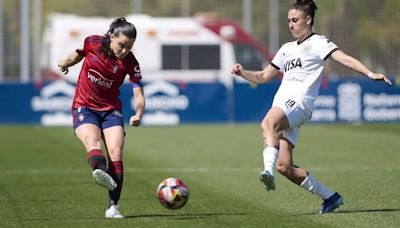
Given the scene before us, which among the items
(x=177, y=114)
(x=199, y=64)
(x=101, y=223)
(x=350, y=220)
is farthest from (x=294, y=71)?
(x=199, y=64)

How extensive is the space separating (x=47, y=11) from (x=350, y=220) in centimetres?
2429

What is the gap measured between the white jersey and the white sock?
0.54 meters

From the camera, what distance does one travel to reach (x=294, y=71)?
10.6 metres

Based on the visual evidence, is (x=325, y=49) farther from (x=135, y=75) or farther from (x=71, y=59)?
(x=71, y=59)

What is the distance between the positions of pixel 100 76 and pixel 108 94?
0.22 m

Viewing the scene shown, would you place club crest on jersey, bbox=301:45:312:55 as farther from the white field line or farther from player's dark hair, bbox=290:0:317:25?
the white field line

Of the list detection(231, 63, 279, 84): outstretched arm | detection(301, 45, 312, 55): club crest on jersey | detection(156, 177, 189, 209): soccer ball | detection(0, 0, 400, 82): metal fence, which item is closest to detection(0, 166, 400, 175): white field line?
detection(231, 63, 279, 84): outstretched arm

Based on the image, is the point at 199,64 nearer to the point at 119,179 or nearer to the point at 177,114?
the point at 177,114

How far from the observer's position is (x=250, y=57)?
32844mm

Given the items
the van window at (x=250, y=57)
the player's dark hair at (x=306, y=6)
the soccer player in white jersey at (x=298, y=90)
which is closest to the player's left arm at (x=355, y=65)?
the soccer player in white jersey at (x=298, y=90)

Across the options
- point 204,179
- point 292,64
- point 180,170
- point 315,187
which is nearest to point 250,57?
point 180,170

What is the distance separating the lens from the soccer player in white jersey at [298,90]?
10.4 meters

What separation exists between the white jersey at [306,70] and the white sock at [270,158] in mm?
536

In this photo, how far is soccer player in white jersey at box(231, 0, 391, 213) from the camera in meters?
10.4
